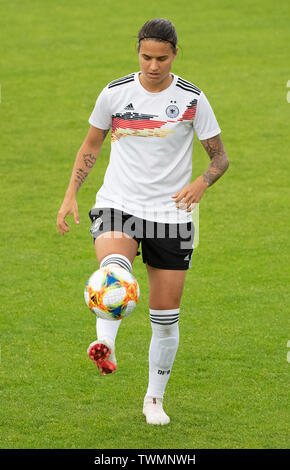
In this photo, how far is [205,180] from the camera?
22.1 ft

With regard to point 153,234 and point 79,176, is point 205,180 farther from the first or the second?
point 79,176

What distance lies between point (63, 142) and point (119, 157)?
9.45 m

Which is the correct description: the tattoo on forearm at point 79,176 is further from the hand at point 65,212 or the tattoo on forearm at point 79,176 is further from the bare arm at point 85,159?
the hand at point 65,212

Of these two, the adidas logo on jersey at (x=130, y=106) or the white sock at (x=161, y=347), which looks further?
the white sock at (x=161, y=347)

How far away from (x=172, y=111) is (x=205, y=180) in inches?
20.5

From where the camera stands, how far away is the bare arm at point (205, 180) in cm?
658

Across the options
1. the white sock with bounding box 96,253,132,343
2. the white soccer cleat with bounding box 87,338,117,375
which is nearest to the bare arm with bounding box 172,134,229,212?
the white sock with bounding box 96,253,132,343

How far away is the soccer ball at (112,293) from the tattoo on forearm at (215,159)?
101 cm

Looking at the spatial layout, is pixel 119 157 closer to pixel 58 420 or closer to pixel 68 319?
pixel 58 420

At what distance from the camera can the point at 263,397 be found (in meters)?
7.51

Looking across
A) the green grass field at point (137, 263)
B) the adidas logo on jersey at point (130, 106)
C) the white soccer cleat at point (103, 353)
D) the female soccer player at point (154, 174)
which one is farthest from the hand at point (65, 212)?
the green grass field at point (137, 263)

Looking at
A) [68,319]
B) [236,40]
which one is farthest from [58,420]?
[236,40]

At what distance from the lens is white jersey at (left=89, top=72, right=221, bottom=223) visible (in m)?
6.68

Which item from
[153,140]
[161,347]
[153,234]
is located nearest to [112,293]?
[153,234]
